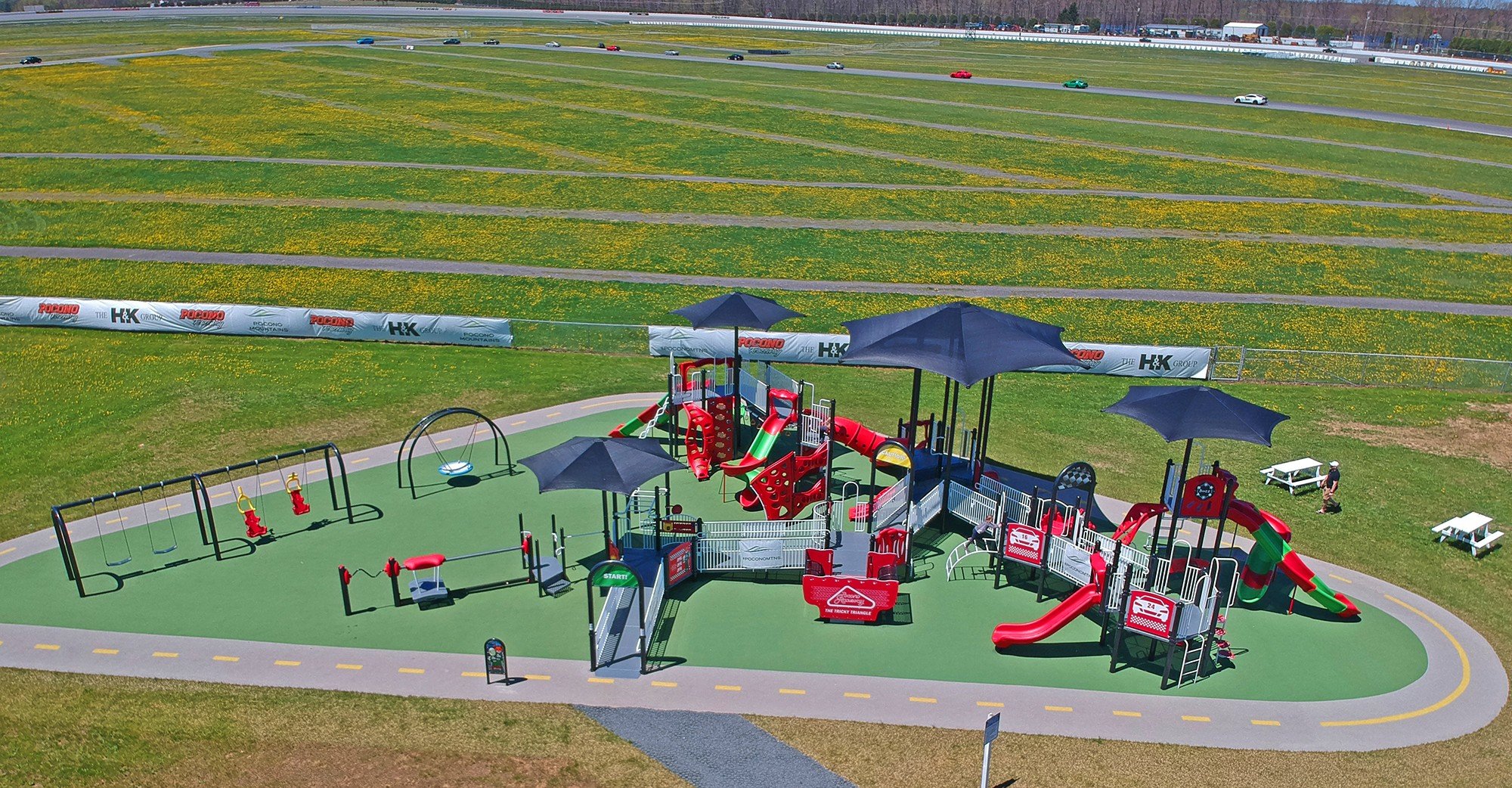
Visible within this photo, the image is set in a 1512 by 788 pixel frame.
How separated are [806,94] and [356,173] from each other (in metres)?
50.1

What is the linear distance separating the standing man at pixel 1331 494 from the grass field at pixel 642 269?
0.57 metres

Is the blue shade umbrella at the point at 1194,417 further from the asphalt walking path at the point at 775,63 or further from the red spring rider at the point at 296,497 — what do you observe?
the asphalt walking path at the point at 775,63

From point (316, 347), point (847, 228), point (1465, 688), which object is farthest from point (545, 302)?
point (1465, 688)

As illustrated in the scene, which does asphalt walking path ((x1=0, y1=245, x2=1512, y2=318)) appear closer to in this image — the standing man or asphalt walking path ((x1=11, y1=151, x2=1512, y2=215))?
asphalt walking path ((x1=11, y1=151, x2=1512, y2=215))

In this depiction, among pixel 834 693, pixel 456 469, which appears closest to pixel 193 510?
pixel 456 469

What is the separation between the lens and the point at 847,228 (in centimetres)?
5959

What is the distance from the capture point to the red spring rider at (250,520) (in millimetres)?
26422

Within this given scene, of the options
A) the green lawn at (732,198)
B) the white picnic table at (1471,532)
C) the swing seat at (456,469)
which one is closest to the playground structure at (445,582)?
the swing seat at (456,469)

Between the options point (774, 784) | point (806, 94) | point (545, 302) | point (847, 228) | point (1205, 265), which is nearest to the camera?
point (774, 784)

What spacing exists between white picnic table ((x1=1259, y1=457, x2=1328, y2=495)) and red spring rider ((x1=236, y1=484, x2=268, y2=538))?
2888 cm

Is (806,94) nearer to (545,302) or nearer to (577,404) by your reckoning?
(545,302)

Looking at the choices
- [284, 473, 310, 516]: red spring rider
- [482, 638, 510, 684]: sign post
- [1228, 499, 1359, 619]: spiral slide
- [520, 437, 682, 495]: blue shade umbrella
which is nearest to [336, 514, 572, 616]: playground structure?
[520, 437, 682, 495]: blue shade umbrella

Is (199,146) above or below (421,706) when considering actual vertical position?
above

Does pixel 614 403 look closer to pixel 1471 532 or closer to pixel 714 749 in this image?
pixel 714 749
